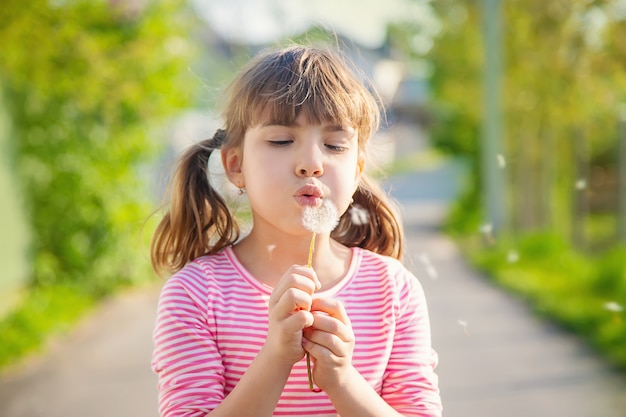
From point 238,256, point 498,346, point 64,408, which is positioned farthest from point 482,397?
point 238,256

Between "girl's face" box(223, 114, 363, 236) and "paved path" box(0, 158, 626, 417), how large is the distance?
2702 mm

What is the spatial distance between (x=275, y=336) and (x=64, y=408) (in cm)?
341

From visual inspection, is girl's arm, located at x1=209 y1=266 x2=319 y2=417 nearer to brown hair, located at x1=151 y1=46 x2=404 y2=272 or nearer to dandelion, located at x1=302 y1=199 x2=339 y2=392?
dandelion, located at x1=302 y1=199 x2=339 y2=392

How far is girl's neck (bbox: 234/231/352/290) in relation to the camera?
5.20 ft

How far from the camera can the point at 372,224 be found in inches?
71.4

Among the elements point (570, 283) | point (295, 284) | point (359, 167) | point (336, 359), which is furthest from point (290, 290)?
point (570, 283)

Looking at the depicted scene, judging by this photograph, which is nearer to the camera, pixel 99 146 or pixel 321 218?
pixel 321 218

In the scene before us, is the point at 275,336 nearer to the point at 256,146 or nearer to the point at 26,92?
the point at 256,146

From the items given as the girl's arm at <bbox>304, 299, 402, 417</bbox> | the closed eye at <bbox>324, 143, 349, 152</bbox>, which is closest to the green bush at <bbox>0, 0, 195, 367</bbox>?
the closed eye at <bbox>324, 143, 349, 152</bbox>

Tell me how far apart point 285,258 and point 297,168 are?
22 centimetres

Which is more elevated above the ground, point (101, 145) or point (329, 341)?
point (101, 145)

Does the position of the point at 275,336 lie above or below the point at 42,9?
below

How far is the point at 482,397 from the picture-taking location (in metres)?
4.23

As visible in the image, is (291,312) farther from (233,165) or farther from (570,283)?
(570,283)
